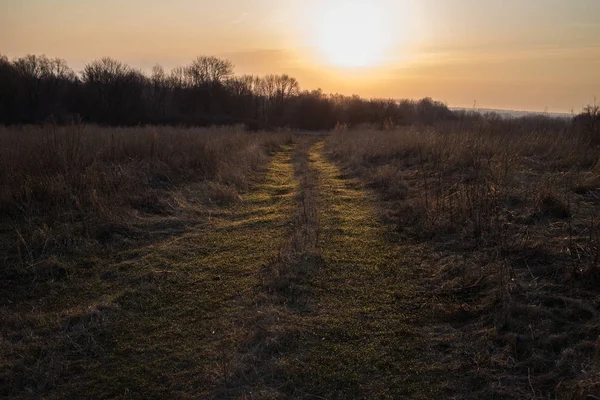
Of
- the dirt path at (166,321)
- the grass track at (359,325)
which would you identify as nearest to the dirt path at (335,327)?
the grass track at (359,325)

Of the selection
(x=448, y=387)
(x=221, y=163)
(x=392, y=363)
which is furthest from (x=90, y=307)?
(x=221, y=163)

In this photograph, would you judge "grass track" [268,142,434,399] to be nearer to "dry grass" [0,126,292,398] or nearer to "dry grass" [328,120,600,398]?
"dry grass" [328,120,600,398]

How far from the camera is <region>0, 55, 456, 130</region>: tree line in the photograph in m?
44.6

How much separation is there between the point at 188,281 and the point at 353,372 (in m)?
2.29

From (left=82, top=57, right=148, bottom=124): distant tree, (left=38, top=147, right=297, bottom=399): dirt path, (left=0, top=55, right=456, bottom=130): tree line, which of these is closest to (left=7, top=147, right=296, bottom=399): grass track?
(left=38, top=147, right=297, bottom=399): dirt path

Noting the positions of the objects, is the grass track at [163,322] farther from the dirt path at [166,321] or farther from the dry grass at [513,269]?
the dry grass at [513,269]

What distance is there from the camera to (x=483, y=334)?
3.03 metres

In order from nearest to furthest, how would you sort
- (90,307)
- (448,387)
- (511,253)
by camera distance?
(448,387)
(90,307)
(511,253)

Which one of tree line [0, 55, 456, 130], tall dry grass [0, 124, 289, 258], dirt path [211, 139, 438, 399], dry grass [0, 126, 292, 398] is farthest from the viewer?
tree line [0, 55, 456, 130]

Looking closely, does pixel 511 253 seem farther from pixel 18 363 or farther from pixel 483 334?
pixel 18 363

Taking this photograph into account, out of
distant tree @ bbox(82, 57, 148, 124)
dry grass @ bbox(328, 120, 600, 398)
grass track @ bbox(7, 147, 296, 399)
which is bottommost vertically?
grass track @ bbox(7, 147, 296, 399)

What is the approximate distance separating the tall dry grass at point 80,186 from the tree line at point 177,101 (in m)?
26.8

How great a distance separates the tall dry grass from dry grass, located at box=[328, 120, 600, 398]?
14.3 feet

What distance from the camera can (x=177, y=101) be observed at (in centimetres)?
5934
